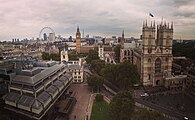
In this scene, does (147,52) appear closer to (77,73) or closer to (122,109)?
(77,73)

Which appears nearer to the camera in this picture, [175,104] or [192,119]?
[192,119]

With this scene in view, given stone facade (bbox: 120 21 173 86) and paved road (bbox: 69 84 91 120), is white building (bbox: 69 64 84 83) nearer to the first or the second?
paved road (bbox: 69 84 91 120)

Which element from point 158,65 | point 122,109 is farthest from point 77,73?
point 122,109

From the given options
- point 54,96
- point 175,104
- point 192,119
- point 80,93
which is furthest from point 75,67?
point 192,119

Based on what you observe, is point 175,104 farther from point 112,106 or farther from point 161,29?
point 161,29

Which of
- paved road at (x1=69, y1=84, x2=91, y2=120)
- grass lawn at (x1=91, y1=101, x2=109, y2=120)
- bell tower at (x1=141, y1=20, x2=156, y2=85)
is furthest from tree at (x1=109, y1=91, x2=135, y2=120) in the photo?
bell tower at (x1=141, y1=20, x2=156, y2=85)

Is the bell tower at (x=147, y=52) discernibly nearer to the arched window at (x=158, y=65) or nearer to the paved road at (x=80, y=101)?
the arched window at (x=158, y=65)
